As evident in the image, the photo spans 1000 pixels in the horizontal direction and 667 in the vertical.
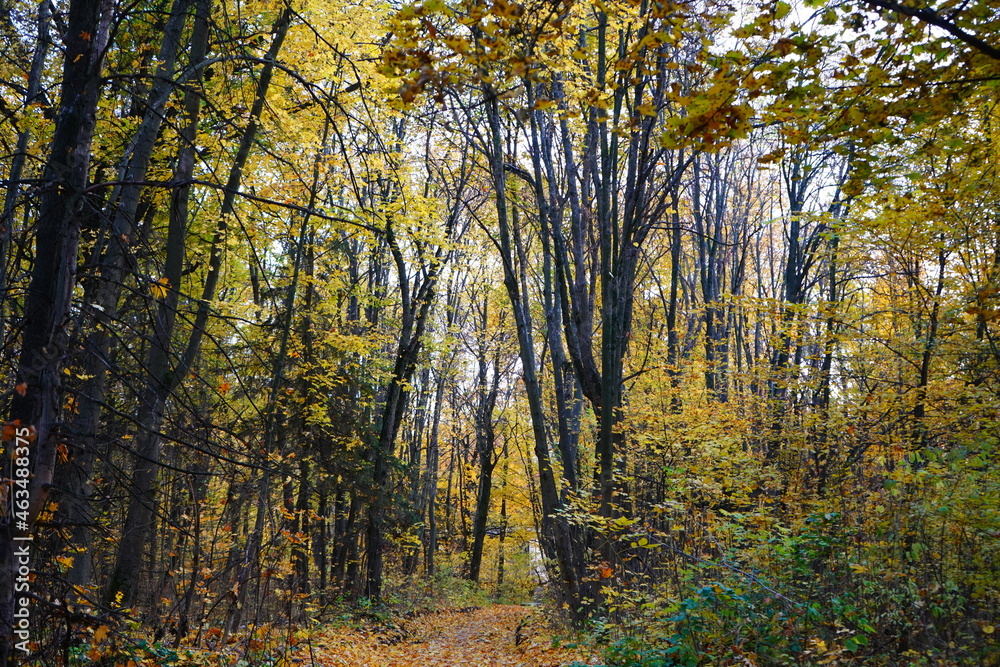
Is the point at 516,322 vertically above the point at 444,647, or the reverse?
the point at 516,322

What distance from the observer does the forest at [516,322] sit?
8.70 ft

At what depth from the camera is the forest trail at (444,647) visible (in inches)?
334

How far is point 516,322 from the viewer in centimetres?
1094

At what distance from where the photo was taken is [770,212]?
21.9 m

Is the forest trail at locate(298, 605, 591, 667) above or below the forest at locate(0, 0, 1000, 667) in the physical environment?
below

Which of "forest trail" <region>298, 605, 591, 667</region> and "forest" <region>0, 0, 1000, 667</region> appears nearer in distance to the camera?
"forest" <region>0, 0, 1000, 667</region>

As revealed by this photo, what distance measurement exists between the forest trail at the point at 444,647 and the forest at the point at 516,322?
166 millimetres

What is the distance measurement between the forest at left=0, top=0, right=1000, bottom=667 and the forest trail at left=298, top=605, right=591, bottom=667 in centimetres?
17

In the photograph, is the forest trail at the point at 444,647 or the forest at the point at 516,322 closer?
the forest at the point at 516,322

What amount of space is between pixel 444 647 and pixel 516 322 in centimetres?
625

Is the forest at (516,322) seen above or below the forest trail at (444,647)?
above

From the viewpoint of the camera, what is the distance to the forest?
265 centimetres

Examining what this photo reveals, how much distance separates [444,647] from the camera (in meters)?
11.7

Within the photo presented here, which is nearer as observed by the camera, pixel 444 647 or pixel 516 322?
pixel 516 322
